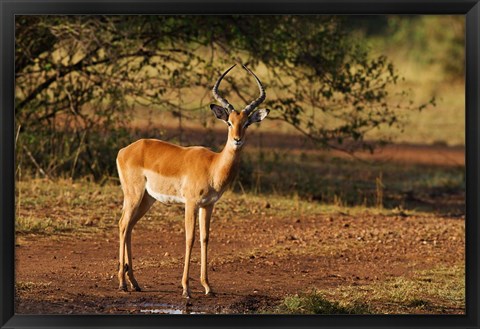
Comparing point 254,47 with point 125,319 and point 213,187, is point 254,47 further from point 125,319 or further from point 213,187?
point 125,319

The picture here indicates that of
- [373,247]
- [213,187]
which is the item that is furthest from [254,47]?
[213,187]

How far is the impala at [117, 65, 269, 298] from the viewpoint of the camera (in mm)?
7887

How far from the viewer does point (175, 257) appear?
9.48 m

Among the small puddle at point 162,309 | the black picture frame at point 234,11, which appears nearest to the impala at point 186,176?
the small puddle at point 162,309

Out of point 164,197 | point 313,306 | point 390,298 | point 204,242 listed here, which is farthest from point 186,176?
point 390,298

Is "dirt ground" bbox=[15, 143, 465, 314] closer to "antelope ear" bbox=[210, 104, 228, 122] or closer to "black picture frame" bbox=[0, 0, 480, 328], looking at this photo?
"black picture frame" bbox=[0, 0, 480, 328]

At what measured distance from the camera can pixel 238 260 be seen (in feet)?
31.0

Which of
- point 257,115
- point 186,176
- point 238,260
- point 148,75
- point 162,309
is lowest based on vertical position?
point 162,309

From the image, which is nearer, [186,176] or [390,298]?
[186,176]

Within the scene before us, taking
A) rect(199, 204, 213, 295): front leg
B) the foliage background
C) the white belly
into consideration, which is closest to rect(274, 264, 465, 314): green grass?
rect(199, 204, 213, 295): front leg

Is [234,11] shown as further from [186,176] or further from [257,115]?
[186,176]

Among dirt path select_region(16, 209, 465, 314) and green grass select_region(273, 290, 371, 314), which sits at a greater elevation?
dirt path select_region(16, 209, 465, 314)

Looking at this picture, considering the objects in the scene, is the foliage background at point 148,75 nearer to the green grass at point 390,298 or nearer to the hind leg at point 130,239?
the green grass at point 390,298

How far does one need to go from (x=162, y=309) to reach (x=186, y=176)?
3.49ft
